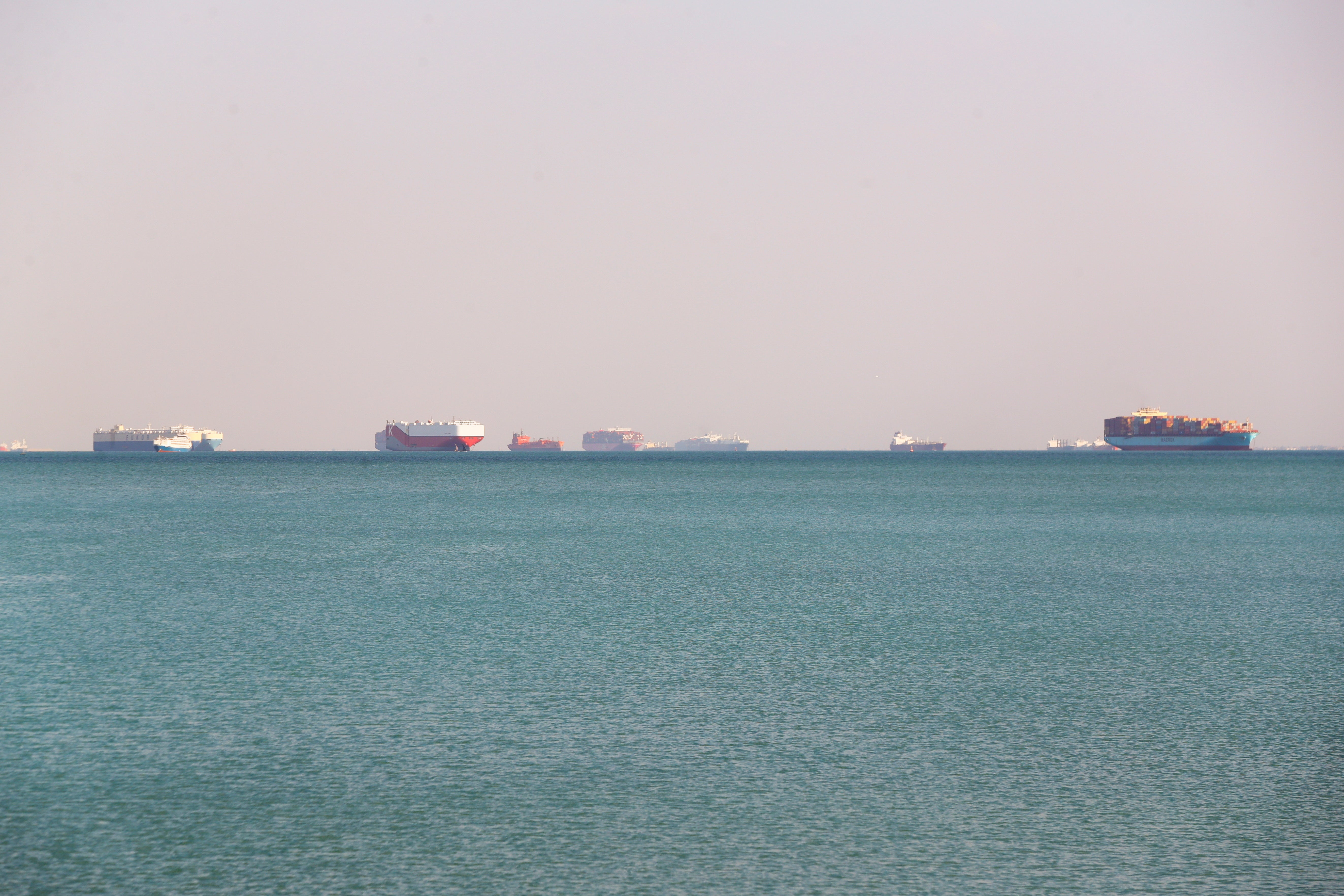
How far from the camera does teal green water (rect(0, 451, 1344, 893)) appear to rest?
909 centimetres

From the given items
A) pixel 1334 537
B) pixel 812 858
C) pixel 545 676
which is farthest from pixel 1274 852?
pixel 1334 537

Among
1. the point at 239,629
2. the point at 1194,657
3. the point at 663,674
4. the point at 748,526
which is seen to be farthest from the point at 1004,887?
the point at 748,526

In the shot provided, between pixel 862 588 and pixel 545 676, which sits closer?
pixel 545 676

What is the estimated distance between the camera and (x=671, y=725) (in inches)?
527

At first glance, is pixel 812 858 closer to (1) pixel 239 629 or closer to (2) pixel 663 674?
(2) pixel 663 674

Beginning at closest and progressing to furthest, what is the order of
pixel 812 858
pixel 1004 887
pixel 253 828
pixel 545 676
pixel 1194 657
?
pixel 1004 887 < pixel 812 858 < pixel 253 828 < pixel 545 676 < pixel 1194 657

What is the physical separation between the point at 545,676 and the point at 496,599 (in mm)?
9281

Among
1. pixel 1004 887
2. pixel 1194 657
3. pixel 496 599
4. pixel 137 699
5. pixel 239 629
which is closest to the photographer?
pixel 1004 887

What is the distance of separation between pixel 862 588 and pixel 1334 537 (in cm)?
2693

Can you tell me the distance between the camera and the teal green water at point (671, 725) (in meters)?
A: 9.09

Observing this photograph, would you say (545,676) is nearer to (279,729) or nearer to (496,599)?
(279,729)

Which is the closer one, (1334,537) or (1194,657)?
(1194,657)

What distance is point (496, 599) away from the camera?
25.4 m

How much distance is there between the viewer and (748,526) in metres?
50.7
